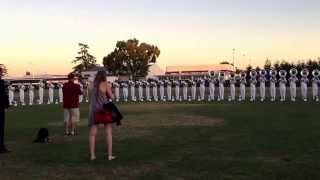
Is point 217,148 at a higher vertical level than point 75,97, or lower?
lower

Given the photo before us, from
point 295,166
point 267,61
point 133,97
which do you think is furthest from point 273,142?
point 267,61

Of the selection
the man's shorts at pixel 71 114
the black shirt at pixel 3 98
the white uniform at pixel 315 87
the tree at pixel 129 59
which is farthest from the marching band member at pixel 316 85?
the tree at pixel 129 59

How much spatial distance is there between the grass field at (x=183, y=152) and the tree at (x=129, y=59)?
90578 millimetres

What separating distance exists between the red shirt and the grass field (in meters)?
0.88

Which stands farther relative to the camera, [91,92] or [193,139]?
[193,139]

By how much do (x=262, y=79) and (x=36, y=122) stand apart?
1482 centimetres

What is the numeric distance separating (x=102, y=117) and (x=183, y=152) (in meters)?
1.98

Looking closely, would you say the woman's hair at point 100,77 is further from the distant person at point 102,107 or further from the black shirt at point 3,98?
the black shirt at point 3,98

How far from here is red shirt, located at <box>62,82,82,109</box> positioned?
16875 millimetres

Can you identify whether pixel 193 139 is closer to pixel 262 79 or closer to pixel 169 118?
pixel 169 118

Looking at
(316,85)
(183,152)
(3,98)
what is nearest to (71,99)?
(3,98)

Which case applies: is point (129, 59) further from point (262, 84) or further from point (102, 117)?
point (102, 117)

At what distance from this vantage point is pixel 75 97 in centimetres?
1705

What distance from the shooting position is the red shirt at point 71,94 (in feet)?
55.4
